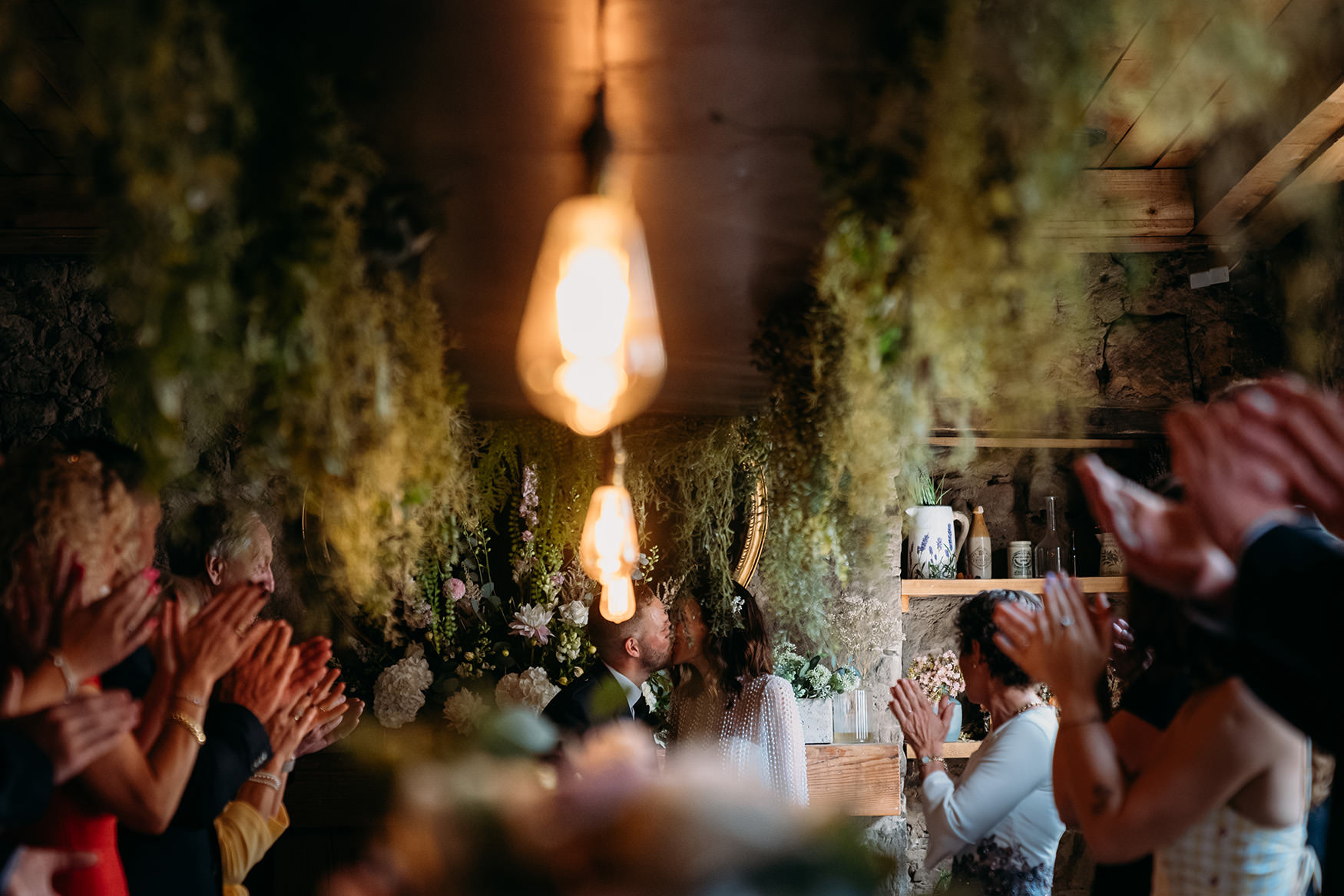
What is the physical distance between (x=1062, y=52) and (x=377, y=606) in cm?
145

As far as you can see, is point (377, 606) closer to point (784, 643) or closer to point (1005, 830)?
point (1005, 830)

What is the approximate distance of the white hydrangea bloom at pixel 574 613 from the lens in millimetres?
3371

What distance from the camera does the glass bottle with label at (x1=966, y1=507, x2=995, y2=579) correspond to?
3.54 metres

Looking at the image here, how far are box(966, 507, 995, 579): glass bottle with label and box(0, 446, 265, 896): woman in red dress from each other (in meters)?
2.95

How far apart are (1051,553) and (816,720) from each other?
4.07 feet

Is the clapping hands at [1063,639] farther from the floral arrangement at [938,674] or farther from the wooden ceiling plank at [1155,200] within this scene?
the floral arrangement at [938,674]

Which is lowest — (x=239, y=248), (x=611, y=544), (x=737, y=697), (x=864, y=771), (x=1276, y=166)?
(x=864, y=771)

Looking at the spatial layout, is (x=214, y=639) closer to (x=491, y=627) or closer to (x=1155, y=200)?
(x=491, y=627)

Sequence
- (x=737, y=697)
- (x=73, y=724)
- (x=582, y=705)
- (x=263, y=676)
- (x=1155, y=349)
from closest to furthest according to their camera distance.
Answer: (x=73, y=724)
(x=263, y=676)
(x=582, y=705)
(x=737, y=697)
(x=1155, y=349)

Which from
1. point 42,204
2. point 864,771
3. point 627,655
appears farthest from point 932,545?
point 42,204

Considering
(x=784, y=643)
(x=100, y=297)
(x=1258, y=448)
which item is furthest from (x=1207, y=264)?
(x=100, y=297)

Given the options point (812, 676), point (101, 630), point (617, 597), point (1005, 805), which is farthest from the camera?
point (812, 676)

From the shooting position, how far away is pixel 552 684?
3.27 metres

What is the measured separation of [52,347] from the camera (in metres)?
2.86
